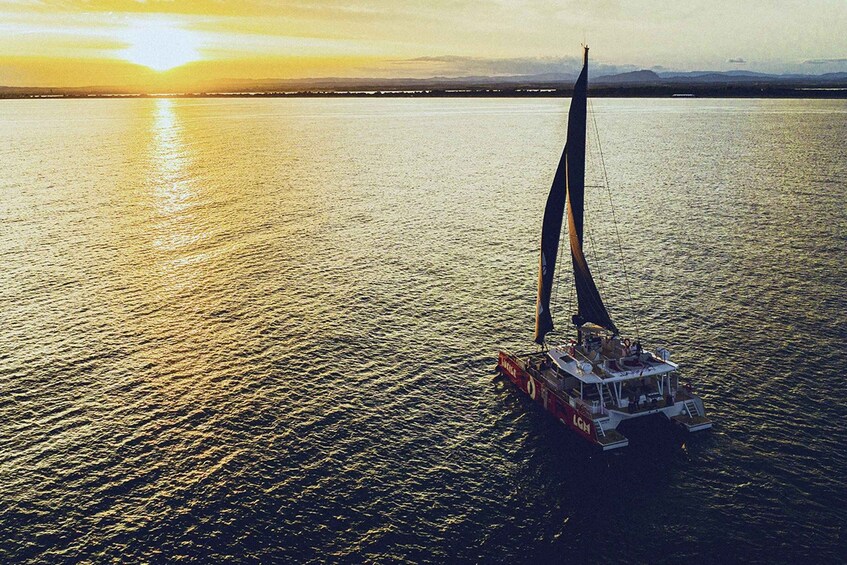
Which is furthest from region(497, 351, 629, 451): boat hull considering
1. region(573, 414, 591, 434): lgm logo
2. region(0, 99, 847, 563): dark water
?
region(0, 99, 847, 563): dark water

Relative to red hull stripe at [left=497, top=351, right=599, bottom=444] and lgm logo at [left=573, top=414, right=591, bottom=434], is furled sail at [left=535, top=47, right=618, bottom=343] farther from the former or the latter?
lgm logo at [left=573, top=414, right=591, bottom=434]

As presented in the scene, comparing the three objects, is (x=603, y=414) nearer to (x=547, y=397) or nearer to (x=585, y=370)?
(x=585, y=370)

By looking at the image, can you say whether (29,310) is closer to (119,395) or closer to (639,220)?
(119,395)

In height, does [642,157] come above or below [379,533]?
above

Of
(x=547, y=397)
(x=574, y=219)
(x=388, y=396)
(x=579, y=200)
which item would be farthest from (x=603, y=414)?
(x=388, y=396)

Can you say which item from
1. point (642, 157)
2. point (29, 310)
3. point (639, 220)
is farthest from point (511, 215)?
point (642, 157)

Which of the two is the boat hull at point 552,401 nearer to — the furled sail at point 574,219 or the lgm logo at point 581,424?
the lgm logo at point 581,424

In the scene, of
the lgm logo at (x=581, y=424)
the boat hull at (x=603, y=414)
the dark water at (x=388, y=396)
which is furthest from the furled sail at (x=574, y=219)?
the dark water at (x=388, y=396)

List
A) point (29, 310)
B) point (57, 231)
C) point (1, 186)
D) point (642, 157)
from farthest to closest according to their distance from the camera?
point (642, 157) → point (1, 186) → point (57, 231) → point (29, 310)
